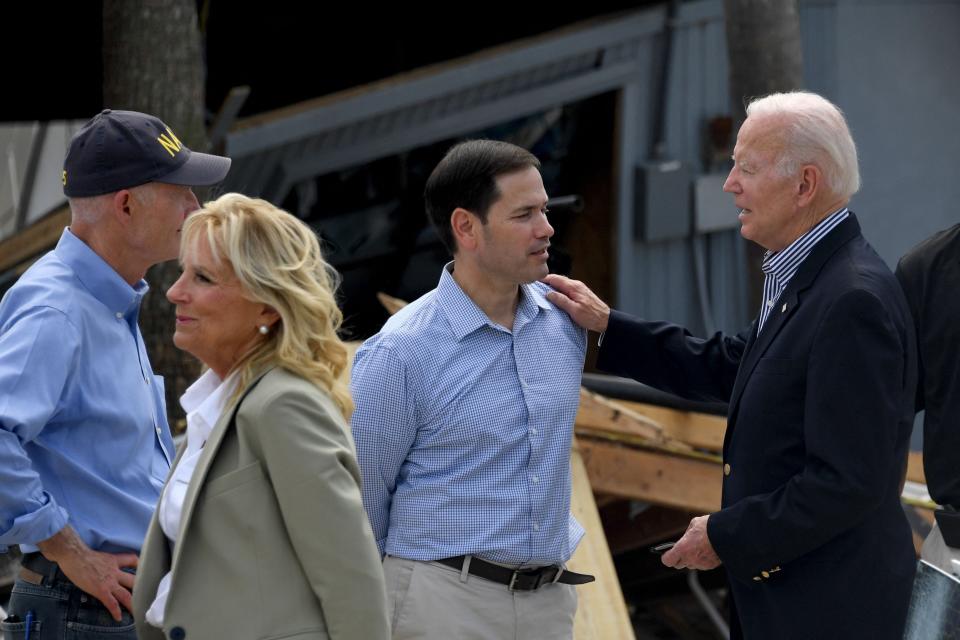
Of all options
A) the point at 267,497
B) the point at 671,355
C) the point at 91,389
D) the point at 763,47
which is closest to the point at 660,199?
the point at 763,47

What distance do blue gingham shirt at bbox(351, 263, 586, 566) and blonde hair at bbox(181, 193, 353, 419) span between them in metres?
0.45

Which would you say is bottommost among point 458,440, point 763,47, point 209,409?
point 458,440

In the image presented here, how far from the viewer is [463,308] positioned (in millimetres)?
2975

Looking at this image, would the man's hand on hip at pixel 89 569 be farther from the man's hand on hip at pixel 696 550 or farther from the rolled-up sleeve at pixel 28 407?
the man's hand on hip at pixel 696 550

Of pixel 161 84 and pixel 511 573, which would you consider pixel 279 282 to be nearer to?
pixel 511 573

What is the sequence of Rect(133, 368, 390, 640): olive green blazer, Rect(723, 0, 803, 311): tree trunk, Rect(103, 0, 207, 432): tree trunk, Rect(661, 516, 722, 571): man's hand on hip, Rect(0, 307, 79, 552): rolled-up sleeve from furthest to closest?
Rect(723, 0, 803, 311): tree trunk < Rect(103, 0, 207, 432): tree trunk < Rect(661, 516, 722, 571): man's hand on hip < Rect(0, 307, 79, 552): rolled-up sleeve < Rect(133, 368, 390, 640): olive green blazer

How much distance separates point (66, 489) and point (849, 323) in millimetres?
1828

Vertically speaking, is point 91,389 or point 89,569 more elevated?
point 91,389

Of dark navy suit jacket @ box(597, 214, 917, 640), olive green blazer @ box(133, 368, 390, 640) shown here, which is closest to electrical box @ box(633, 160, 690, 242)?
dark navy suit jacket @ box(597, 214, 917, 640)

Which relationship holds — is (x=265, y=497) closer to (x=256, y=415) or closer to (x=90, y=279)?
(x=256, y=415)

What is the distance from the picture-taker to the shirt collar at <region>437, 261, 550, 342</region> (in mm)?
2941

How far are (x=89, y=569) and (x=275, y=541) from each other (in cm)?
70

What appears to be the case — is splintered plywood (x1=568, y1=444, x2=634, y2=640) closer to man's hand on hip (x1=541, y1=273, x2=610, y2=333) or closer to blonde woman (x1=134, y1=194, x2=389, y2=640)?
man's hand on hip (x1=541, y1=273, x2=610, y2=333)

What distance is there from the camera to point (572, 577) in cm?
304
